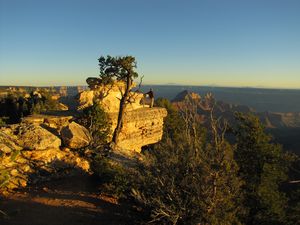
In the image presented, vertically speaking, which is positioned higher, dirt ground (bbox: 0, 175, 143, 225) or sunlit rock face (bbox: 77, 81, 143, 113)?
sunlit rock face (bbox: 77, 81, 143, 113)

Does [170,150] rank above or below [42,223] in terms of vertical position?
above

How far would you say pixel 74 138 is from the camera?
2178 centimetres

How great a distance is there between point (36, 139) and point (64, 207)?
245 inches

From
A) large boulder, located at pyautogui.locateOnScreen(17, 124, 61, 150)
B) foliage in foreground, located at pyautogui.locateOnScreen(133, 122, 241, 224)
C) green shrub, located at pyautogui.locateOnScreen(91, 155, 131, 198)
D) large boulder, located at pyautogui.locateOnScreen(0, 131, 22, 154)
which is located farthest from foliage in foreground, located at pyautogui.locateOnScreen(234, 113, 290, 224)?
large boulder, located at pyautogui.locateOnScreen(0, 131, 22, 154)

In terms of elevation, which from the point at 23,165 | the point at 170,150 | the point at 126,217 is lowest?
the point at 126,217

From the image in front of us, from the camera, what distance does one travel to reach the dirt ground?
564 inches

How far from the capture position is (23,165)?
18688 mm

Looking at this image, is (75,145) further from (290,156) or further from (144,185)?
(290,156)

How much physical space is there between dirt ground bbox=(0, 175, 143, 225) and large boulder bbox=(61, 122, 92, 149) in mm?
3703

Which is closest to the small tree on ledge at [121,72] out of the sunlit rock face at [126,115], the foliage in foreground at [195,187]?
the sunlit rock face at [126,115]

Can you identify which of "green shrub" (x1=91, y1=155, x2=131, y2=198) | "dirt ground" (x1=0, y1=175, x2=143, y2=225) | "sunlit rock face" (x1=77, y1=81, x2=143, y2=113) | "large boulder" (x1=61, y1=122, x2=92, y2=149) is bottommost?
"dirt ground" (x1=0, y1=175, x2=143, y2=225)

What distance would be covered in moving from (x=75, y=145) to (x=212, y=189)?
11342 millimetres

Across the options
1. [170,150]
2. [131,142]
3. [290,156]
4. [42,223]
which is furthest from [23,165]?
[290,156]

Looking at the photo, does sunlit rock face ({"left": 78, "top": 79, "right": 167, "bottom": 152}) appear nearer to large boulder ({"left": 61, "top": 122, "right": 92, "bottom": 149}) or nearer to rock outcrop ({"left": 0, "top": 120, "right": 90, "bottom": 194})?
large boulder ({"left": 61, "top": 122, "right": 92, "bottom": 149})
